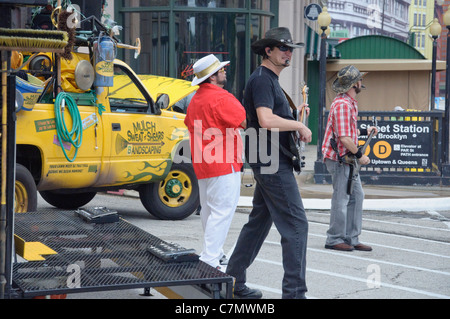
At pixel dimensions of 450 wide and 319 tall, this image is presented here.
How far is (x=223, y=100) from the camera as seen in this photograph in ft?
20.3

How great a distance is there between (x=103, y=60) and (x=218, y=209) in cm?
345

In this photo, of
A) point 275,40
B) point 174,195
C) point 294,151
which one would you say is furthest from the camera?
point 174,195

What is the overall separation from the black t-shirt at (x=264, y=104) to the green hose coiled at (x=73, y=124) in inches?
131

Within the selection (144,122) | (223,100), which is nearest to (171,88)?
(144,122)

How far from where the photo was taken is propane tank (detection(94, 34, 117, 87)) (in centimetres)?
905

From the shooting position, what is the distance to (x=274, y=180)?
18.4ft

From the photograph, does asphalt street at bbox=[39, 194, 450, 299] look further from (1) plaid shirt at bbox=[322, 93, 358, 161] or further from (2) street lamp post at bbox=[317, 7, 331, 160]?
(2) street lamp post at bbox=[317, 7, 331, 160]

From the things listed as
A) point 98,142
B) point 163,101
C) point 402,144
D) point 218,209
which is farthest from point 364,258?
point 402,144

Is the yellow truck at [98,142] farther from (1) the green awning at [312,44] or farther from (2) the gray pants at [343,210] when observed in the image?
(1) the green awning at [312,44]

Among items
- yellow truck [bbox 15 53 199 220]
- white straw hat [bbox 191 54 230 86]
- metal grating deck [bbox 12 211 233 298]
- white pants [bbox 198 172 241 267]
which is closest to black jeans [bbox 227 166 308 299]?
white pants [bbox 198 172 241 267]

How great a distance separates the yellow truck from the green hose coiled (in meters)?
0.01

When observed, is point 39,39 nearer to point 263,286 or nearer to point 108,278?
point 108,278

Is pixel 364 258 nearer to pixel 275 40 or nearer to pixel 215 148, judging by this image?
pixel 215 148
